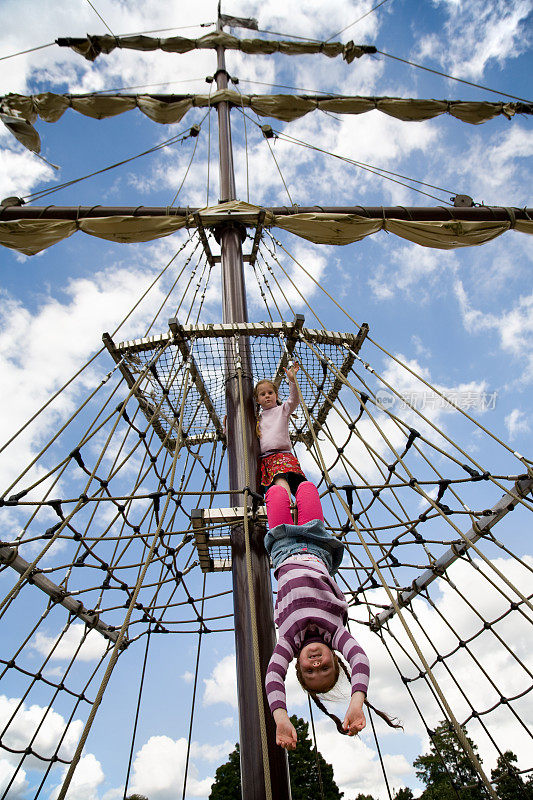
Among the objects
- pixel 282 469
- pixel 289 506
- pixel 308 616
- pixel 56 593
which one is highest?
pixel 56 593

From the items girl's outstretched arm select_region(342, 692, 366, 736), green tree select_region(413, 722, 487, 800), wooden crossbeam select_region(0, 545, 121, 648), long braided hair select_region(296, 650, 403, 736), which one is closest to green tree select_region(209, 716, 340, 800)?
green tree select_region(413, 722, 487, 800)

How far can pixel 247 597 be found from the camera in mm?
2867

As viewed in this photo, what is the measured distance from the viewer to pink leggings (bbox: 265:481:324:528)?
8.14 feet

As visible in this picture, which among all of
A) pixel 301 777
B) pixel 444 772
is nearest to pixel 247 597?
pixel 301 777

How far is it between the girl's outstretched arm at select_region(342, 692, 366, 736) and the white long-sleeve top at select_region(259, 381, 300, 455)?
1731mm

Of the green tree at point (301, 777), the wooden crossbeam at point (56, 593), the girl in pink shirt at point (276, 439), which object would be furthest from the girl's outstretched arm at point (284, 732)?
the green tree at point (301, 777)

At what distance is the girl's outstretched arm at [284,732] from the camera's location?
1630 millimetres

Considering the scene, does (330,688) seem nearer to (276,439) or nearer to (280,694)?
(280,694)

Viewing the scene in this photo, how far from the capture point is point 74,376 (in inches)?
173

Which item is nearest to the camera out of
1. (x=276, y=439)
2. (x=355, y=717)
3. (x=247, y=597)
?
(x=355, y=717)

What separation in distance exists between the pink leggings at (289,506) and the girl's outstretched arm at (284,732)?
32.9 inches

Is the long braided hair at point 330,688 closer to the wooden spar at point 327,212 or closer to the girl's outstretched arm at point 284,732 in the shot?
the girl's outstretched arm at point 284,732

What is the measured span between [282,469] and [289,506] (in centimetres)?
51

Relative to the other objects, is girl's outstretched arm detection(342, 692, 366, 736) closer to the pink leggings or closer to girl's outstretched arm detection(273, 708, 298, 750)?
girl's outstretched arm detection(273, 708, 298, 750)
